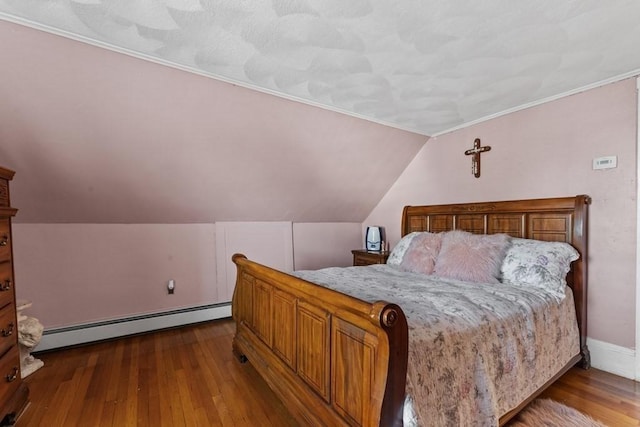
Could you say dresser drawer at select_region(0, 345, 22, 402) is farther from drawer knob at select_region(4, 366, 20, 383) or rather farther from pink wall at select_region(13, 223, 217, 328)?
pink wall at select_region(13, 223, 217, 328)

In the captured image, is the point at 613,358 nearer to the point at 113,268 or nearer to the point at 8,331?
the point at 8,331

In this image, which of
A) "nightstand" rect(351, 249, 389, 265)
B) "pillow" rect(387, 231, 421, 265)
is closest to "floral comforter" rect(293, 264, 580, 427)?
"pillow" rect(387, 231, 421, 265)

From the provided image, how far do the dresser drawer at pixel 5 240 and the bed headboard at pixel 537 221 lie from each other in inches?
135

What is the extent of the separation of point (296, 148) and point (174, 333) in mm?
2275

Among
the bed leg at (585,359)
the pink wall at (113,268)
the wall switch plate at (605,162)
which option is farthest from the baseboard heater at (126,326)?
the wall switch plate at (605,162)

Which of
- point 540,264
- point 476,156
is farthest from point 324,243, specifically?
point 540,264

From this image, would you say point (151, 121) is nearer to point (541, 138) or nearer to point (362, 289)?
point (362, 289)

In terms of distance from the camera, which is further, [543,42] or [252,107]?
[252,107]

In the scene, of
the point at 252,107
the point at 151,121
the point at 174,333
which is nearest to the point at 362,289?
the point at 252,107

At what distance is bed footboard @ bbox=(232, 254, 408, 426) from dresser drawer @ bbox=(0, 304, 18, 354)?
1.35 meters

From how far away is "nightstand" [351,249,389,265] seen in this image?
344cm

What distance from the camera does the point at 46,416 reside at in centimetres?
169

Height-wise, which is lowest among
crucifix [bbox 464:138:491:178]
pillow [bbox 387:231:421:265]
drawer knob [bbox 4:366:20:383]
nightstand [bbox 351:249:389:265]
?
drawer knob [bbox 4:366:20:383]

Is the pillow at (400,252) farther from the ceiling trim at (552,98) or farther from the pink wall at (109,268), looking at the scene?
the pink wall at (109,268)
